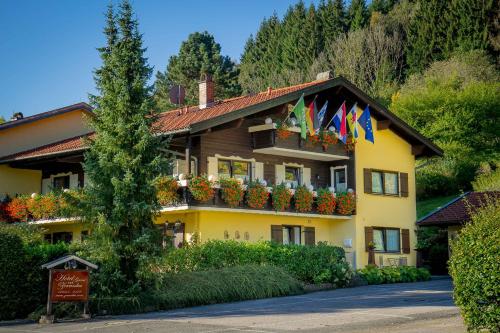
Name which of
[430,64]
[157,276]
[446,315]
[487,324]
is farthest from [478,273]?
Result: [430,64]

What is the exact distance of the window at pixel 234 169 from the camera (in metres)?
30.4

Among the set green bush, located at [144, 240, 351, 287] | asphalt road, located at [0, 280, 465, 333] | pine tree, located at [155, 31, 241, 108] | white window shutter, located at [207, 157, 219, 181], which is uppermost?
pine tree, located at [155, 31, 241, 108]

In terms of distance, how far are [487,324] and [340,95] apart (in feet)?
70.7

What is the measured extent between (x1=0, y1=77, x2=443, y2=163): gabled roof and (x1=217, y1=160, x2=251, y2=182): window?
78.3 inches

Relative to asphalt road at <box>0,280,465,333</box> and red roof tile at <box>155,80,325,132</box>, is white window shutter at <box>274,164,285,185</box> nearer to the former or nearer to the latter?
red roof tile at <box>155,80,325,132</box>

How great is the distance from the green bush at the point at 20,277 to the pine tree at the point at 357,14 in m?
57.7

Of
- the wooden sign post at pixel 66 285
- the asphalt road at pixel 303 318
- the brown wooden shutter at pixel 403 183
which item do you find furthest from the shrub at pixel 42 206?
the brown wooden shutter at pixel 403 183

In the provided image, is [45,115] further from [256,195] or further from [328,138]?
[328,138]

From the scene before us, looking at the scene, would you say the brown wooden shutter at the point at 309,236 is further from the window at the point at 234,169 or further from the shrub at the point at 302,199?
the window at the point at 234,169

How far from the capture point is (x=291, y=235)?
3272 cm

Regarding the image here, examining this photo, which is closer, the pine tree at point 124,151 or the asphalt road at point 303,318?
the asphalt road at point 303,318

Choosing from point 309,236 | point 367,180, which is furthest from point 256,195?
point 367,180

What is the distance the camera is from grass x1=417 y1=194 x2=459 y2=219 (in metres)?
45.3

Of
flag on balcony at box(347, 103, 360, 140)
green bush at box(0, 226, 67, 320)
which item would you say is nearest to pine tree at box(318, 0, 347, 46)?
flag on balcony at box(347, 103, 360, 140)
